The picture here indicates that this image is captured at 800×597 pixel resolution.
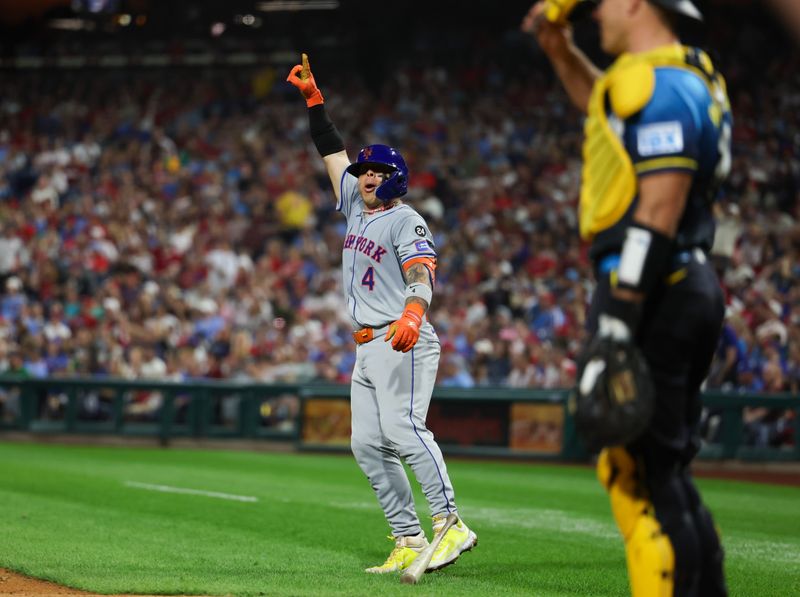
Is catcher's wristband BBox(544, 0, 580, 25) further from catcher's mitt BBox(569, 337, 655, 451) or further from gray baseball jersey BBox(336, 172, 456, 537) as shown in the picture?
gray baseball jersey BBox(336, 172, 456, 537)

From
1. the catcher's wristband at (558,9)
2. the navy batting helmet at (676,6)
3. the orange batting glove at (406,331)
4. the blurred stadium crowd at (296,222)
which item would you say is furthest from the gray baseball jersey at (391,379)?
the blurred stadium crowd at (296,222)

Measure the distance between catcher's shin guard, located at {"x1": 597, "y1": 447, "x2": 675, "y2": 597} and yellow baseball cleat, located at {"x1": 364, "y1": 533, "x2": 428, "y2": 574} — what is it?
8.13 feet

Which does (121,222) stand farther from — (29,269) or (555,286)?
(555,286)

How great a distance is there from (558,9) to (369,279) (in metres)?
2.46

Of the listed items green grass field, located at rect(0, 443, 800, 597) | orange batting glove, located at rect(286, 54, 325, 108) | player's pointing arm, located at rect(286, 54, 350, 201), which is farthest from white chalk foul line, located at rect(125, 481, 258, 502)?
orange batting glove, located at rect(286, 54, 325, 108)

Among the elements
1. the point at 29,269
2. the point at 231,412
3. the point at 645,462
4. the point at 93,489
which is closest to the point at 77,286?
the point at 29,269

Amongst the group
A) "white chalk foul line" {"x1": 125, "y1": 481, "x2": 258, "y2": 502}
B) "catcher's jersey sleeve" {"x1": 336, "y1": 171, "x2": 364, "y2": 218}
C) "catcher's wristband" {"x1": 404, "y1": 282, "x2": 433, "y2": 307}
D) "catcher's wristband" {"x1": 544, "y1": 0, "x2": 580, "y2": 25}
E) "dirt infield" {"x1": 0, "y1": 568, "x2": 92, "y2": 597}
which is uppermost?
"catcher's wristband" {"x1": 544, "y1": 0, "x2": 580, "y2": 25}

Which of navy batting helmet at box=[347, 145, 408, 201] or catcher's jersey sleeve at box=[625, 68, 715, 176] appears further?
navy batting helmet at box=[347, 145, 408, 201]

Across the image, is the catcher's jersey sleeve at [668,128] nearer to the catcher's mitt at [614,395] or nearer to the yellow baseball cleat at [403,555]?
the catcher's mitt at [614,395]

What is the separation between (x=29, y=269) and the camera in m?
21.3

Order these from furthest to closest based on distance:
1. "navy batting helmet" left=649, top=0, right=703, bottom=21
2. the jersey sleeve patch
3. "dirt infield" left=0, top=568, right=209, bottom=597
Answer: "dirt infield" left=0, top=568, right=209, bottom=597, "navy batting helmet" left=649, top=0, right=703, bottom=21, the jersey sleeve patch

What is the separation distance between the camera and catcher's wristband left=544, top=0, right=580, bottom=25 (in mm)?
4223

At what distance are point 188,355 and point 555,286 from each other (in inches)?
223

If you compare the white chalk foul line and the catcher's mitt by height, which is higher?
the catcher's mitt
